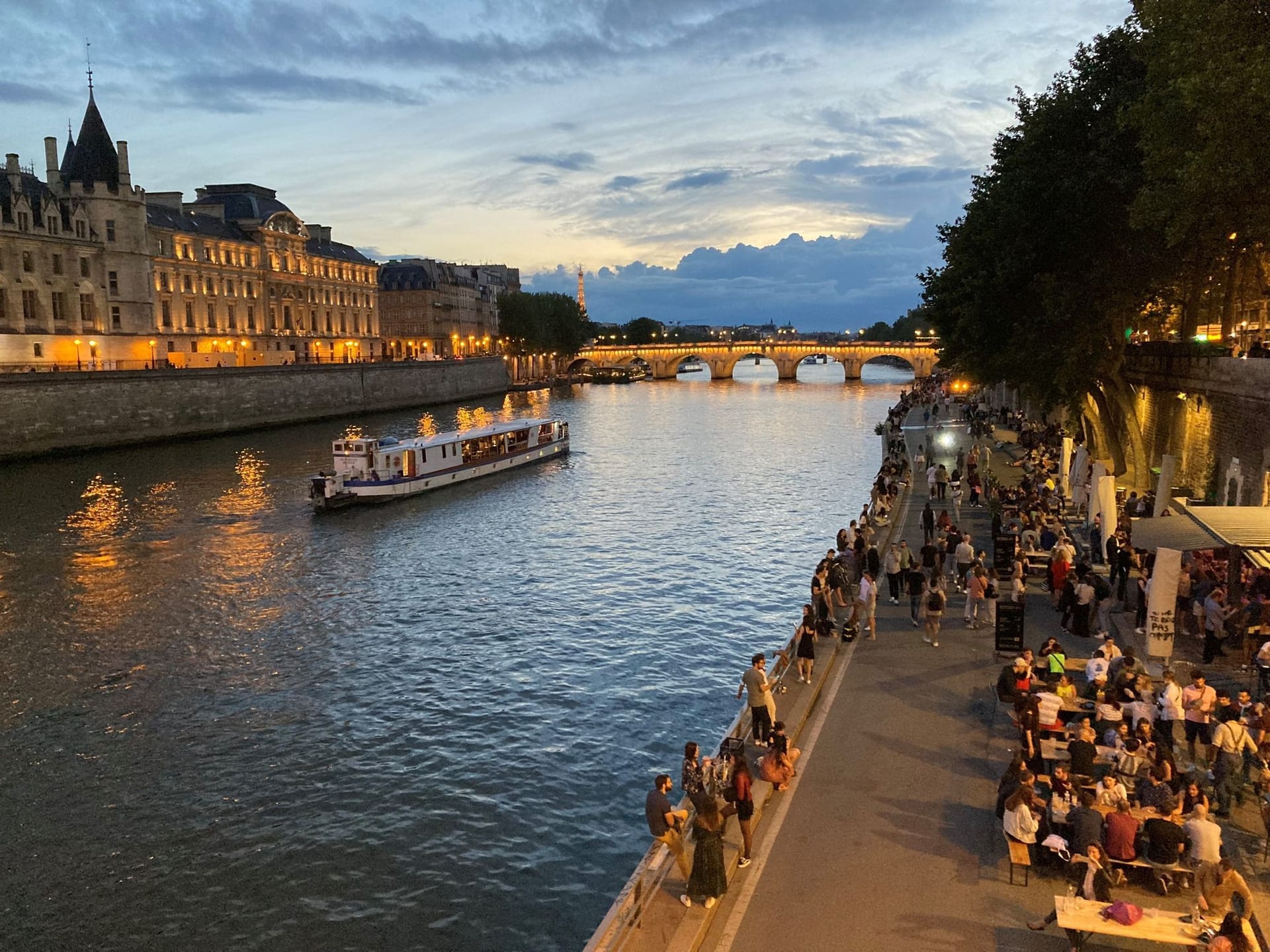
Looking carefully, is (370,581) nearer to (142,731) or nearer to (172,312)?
(142,731)

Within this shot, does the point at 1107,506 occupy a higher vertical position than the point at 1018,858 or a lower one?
higher

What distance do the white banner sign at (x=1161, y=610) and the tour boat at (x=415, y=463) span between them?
3489 cm

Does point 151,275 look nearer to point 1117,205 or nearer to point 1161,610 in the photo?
point 1117,205

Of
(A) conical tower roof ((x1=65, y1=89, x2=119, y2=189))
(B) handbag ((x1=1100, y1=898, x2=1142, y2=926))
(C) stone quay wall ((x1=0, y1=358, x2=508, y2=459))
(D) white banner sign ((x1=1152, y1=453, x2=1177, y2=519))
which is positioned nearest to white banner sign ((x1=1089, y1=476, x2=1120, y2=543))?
(D) white banner sign ((x1=1152, y1=453, x2=1177, y2=519))

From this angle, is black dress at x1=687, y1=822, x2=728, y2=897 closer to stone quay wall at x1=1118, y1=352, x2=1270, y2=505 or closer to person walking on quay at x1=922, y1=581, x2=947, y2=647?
person walking on quay at x1=922, y1=581, x2=947, y2=647

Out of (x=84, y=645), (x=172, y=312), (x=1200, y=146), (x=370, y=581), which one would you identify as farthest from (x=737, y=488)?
(x=172, y=312)

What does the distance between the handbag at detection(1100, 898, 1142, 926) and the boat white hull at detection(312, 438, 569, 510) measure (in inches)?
1519

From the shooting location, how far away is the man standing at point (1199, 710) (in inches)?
511

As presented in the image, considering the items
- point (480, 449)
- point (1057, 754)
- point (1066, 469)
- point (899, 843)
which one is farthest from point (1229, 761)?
point (480, 449)

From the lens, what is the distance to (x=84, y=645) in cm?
2453

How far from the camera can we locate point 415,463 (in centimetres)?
4781

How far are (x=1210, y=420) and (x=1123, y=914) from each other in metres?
24.6

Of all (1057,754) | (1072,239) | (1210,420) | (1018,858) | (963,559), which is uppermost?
(1072,239)

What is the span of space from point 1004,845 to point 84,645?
22720 millimetres
